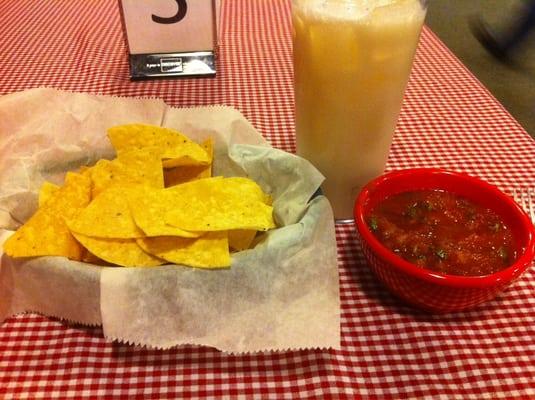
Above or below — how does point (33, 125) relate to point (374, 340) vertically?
above

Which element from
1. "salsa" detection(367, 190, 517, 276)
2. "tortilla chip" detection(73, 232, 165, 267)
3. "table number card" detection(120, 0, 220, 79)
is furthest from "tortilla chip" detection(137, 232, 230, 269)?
"table number card" detection(120, 0, 220, 79)

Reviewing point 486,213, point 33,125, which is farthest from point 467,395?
point 33,125

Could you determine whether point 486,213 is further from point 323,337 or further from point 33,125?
point 33,125

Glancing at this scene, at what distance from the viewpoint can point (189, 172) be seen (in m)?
0.93

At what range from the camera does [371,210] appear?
32.7 inches

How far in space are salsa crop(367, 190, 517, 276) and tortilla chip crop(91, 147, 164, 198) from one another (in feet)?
1.19

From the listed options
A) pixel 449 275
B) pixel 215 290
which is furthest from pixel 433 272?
pixel 215 290

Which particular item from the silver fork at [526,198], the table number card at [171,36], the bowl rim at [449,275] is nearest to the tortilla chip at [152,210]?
the bowl rim at [449,275]

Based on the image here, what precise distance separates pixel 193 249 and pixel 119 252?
11cm

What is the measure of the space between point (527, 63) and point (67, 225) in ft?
11.1

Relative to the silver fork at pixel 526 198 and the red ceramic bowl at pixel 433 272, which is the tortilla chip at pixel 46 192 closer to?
the red ceramic bowl at pixel 433 272

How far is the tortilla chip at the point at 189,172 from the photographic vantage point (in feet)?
3.00

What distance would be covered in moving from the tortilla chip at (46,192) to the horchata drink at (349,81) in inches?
17.7

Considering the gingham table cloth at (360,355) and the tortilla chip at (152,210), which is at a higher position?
the tortilla chip at (152,210)
